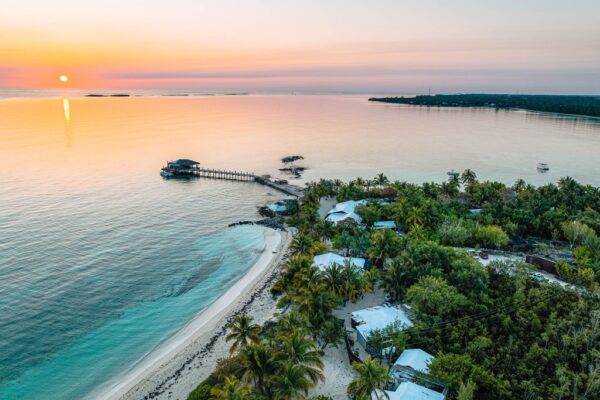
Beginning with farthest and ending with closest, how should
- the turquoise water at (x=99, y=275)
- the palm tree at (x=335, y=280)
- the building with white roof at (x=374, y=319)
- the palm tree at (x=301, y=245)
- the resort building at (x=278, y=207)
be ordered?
1. the resort building at (x=278, y=207)
2. the palm tree at (x=301, y=245)
3. the palm tree at (x=335, y=280)
4. the turquoise water at (x=99, y=275)
5. the building with white roof at (x=374, y=319)

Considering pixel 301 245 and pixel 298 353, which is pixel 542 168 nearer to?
pixel 301 245

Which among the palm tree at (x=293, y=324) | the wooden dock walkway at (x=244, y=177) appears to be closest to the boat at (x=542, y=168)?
the wooden dock walkway at (x=244, y=177)

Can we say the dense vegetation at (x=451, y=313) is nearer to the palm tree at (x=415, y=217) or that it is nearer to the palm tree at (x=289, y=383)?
the palm tree at (x=289, y=383)

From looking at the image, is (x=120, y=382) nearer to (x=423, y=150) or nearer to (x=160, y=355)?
(x=160, y=355)

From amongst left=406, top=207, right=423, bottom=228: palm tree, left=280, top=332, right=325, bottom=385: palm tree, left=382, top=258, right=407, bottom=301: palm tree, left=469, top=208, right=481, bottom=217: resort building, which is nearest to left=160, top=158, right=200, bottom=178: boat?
left=406, top=207, right=423, bottom=228: palm tree

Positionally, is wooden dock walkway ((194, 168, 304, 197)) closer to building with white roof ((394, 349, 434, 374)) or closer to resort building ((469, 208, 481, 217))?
resort building ((469, 208, 481, 217))

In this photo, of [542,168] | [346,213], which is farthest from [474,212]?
[542,168]
